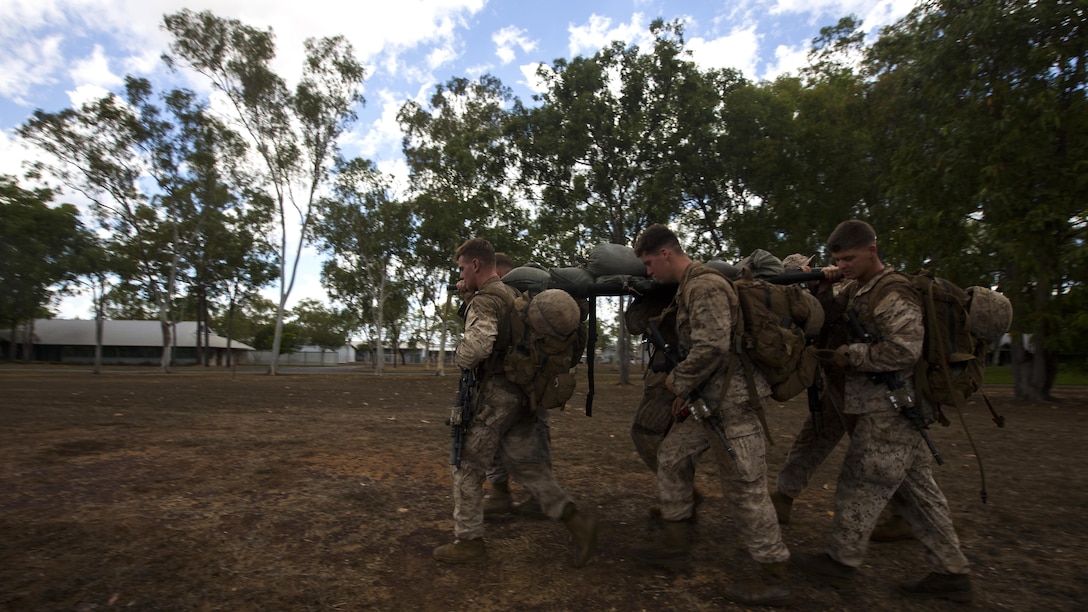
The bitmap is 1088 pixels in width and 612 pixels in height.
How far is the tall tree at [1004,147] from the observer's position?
12.2 meters

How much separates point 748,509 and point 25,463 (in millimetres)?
7272

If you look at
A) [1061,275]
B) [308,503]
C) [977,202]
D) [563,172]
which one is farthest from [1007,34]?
[308,503]

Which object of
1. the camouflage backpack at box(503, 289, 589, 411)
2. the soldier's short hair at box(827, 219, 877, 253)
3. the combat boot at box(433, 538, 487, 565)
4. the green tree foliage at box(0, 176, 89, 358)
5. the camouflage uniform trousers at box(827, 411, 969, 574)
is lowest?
the combat boot at box(433, 538, 487, 565)

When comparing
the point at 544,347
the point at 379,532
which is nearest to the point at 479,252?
the point at 544,347

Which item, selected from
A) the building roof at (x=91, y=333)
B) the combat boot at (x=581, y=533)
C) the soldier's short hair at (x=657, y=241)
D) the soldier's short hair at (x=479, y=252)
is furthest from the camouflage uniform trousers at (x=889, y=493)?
the building roof at (x=91, y=333)

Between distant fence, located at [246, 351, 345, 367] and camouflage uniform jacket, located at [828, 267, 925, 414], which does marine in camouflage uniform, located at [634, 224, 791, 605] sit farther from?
distant fence, located at [246, 351, 345, 367]

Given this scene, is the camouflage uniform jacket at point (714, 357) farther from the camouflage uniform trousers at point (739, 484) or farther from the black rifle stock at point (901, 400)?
the black rifle stock at point (901, 400)

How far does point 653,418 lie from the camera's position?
13.2ft

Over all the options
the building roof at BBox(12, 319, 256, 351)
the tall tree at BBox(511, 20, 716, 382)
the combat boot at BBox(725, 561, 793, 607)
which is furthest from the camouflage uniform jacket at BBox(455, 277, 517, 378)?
the building roof at BBox(12, 319, 256, 351)

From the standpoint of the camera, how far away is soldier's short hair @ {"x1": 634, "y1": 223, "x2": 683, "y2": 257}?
373cm

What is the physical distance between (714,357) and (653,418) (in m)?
0.91

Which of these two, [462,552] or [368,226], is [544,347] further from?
[368,226]

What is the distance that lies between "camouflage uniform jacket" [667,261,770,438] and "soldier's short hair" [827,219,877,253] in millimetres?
803

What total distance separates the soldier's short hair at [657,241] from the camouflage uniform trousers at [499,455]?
1.26 meters
